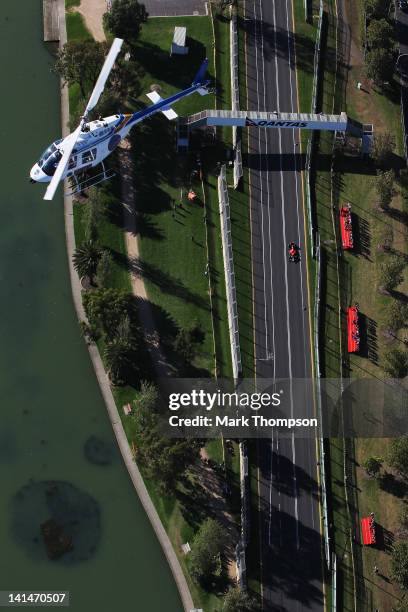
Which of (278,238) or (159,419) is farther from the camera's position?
(278,238)

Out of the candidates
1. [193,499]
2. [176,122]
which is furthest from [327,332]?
[176,122]

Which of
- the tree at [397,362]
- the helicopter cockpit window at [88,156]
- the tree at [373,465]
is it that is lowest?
the tree at [373,465]

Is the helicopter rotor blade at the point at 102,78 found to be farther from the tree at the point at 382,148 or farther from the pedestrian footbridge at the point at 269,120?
the tree at the point at 382,148

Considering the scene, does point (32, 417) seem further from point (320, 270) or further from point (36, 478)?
point (320, 270)

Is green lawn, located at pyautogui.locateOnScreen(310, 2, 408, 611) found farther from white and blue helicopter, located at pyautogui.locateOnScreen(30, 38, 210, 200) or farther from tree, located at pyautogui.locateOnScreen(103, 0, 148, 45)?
tree, located at pyautogui.locateOnScreen(103, 0, 148, 45)

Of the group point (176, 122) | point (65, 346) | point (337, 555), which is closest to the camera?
point (337, 555)

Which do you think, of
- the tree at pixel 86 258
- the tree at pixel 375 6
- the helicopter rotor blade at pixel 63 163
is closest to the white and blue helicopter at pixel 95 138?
the helicopter rotor blade at pixel 63 163

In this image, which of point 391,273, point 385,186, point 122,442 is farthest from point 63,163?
point 391,273
